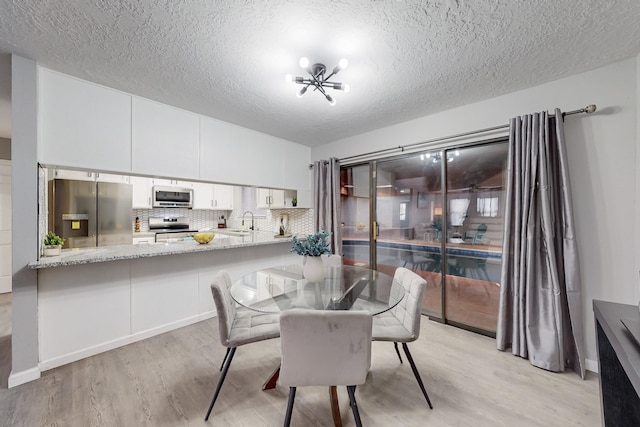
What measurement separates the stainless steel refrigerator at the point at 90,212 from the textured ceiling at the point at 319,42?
124 cm

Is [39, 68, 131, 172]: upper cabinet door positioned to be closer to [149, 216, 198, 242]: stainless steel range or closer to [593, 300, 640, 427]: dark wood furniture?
[149, 216, 198, 242]: stainless steel range

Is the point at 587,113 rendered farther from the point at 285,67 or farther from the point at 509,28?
the point at 285,67

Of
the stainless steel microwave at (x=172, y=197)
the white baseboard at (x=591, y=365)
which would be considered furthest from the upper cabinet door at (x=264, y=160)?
the white baseboard at (x=591, y=365)

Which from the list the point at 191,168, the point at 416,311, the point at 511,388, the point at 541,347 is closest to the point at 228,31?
the point at 191,168

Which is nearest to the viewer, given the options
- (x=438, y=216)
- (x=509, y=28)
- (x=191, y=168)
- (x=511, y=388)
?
(x=509, y=28)

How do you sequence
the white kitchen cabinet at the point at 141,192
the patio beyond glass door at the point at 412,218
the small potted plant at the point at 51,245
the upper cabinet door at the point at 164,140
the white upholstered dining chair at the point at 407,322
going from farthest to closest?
the white kitchen cabinet at the point at 141,192 → the patio beyond glass door at the point at 412,218 → the upper cabinet door at the point at 164,140 → the small potted plant at the point at 51,245 → the white upholstered dining chair at the point at 407,322

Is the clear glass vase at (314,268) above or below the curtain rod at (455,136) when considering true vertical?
below

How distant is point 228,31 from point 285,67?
49 centimetres

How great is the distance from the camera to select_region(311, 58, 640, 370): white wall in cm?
185

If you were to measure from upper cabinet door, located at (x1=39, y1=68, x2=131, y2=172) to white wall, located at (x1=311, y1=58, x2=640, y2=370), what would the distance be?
386 centimetres

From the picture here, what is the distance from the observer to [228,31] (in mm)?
1558

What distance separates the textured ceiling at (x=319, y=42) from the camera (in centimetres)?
139

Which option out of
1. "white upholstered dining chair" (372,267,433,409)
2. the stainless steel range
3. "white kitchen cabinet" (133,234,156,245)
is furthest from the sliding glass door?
"white kitchen cabinet" (133,234,156,245)

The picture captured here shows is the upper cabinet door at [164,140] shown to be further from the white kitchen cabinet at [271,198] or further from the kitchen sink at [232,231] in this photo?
the kitchen sink at [232,231]
